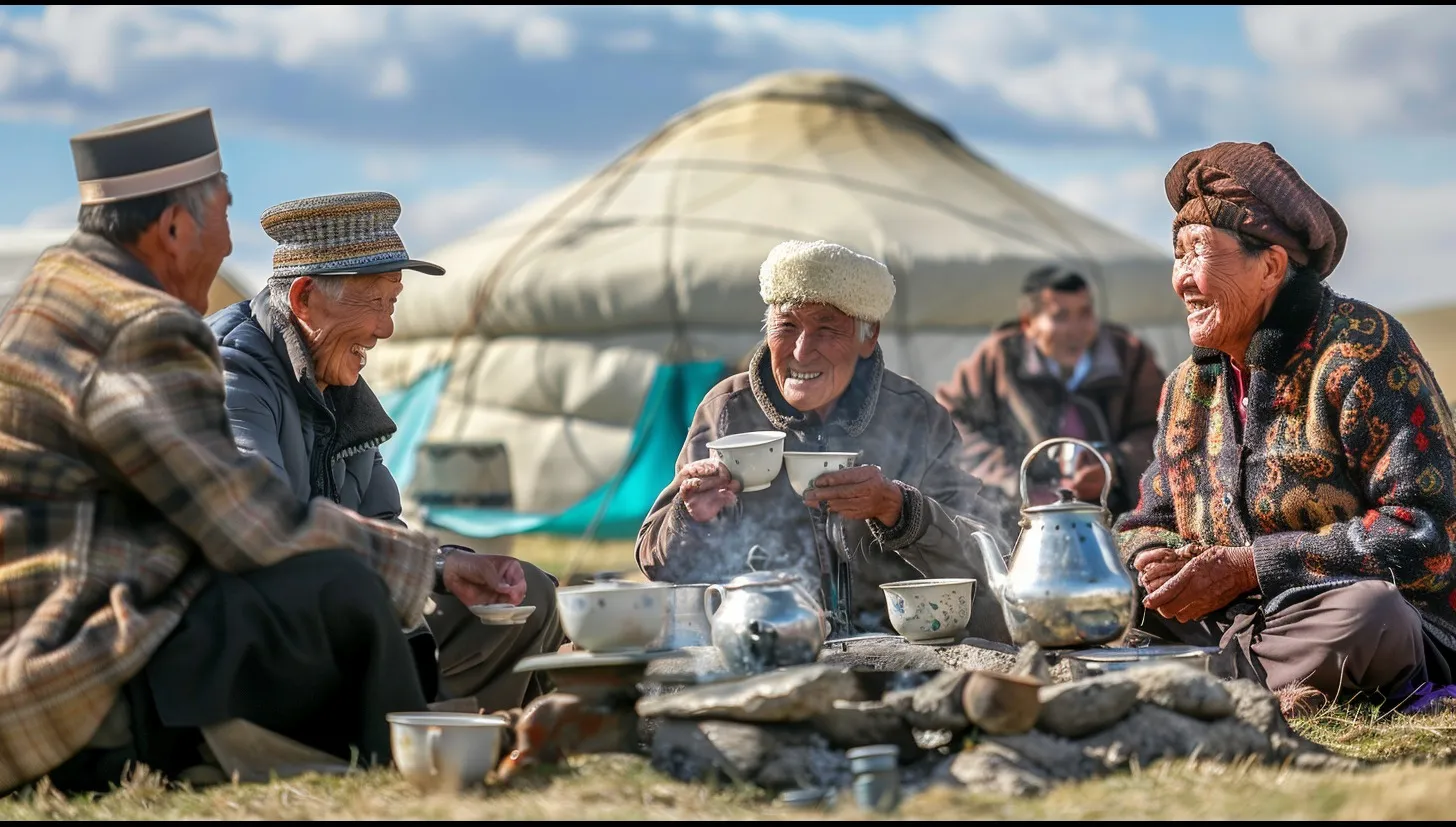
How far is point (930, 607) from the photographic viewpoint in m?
4.00

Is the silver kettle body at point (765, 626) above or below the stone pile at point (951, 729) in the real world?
above

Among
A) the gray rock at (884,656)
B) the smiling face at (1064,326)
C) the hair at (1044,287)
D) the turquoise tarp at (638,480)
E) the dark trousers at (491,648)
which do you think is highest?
the hair at (1044,287)

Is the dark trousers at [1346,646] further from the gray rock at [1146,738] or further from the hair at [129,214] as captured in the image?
the hair at [129,214]

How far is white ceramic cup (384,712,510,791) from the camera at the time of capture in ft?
9.99

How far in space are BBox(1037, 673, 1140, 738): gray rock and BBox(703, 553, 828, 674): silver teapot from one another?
1.62ft

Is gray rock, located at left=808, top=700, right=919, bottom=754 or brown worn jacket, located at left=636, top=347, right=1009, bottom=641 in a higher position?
brown worn jacket, located at left=636, top=347, right=1009, bottom=641

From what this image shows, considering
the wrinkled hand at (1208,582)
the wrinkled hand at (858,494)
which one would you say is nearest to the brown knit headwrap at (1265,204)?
the wrinkled hand at (1208,582)

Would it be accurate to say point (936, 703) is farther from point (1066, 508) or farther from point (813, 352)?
point (813, 352)

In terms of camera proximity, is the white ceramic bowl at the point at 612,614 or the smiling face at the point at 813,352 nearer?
the white ceramic bowl at the point at 612,614

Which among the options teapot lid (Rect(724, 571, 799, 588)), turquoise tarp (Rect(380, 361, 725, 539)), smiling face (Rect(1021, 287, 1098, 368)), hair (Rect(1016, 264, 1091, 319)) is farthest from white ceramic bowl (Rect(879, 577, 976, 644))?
turquoise tarp (Rect(380, 361, 725, 539))

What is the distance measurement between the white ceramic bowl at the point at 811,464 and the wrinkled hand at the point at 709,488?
139 millimetres

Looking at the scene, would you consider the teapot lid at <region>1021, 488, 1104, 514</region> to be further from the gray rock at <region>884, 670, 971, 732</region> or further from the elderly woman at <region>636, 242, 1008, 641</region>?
the elderly woman at <region>636, 242, 1008, 641</region>

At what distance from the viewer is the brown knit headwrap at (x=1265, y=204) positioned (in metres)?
4.26

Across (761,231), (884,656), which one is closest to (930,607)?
(884,656)
